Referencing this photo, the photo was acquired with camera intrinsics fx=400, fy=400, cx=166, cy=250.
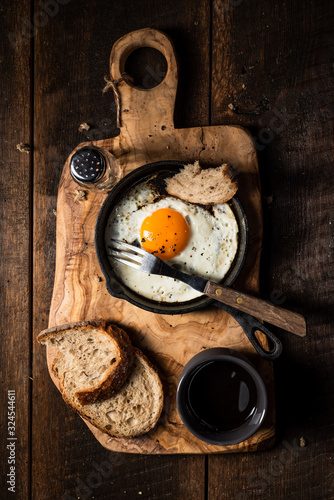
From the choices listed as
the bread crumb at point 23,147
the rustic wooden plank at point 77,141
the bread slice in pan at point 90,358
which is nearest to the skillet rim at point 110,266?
the bread slice in pan at point 90,358

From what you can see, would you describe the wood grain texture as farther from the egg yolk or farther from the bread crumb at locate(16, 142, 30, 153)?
the bread crumb at locate(16, 142, 30, 153)

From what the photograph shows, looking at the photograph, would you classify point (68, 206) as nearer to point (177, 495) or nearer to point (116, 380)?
point (116, 380)

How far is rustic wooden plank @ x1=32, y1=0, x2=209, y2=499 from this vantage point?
80.7 inches

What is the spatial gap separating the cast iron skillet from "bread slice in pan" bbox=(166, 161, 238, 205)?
0.16 ft

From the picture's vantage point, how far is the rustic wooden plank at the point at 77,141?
6.73 feet

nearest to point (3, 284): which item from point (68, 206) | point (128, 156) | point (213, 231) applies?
point (68, 206)

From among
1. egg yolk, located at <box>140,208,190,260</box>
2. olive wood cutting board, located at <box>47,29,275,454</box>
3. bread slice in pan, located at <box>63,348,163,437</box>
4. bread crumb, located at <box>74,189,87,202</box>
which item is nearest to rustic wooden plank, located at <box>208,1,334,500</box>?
olive wood cutting board, located at <box>47,29,275,454</box>

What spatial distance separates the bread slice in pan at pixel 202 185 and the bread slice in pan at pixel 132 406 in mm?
768

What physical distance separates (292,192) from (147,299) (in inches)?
35.1

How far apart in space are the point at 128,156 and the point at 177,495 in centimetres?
175

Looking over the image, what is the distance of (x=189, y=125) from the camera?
80.7 inches

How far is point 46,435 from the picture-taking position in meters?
2.14

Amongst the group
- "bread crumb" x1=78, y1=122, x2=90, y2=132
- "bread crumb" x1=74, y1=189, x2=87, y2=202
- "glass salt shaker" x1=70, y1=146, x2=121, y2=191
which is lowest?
"bread crumb" x1=74, y1=189, x2=87, y2=202

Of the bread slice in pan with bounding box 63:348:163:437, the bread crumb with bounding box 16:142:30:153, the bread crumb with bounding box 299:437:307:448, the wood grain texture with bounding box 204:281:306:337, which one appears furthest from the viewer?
the bread crumb with bounding box 16:142:30:153
